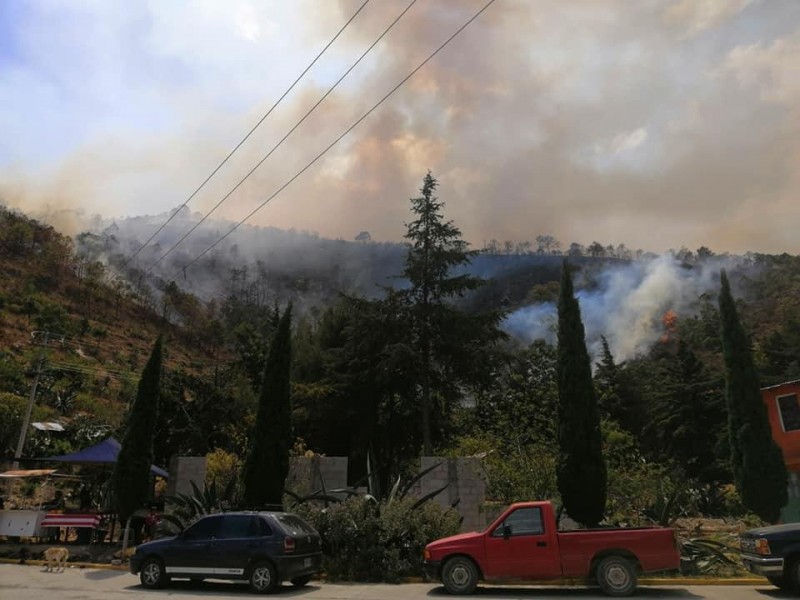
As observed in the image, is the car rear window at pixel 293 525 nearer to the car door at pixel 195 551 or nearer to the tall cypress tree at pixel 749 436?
the car door at pixel 195 551

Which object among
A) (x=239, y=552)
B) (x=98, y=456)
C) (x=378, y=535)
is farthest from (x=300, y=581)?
(x=98, y=456)

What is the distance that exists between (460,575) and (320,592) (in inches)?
106

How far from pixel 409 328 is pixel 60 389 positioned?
46.6 m

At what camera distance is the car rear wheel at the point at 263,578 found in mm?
10906

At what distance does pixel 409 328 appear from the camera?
2684cm

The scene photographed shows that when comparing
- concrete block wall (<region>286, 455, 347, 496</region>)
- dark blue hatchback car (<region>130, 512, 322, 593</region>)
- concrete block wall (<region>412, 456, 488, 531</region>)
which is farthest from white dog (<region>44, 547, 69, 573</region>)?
concrete block wall (<region>412, 456, 488, 531</region>)

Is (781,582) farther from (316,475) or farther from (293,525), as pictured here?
(316,475)

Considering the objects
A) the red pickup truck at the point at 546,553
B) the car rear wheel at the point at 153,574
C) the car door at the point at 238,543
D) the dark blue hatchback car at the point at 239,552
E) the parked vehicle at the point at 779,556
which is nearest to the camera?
the parked vehicle at the point at 779,556

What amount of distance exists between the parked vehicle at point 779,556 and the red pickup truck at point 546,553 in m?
1.29

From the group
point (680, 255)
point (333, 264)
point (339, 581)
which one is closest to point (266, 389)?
point (339, 581)

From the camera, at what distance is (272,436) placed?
16.5m

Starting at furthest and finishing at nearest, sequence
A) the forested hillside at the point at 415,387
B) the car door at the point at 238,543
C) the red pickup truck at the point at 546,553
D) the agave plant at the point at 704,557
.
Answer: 1. the forested hillside at the point at 415,387
2. the agave plant at the point at 704,557
3. the car door at the point at 238,543
4. the red pickup truck at the point at 546,553

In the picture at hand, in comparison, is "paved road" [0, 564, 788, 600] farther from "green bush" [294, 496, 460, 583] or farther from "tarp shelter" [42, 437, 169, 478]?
"tarp shelter" [42, 437, 169, 478]

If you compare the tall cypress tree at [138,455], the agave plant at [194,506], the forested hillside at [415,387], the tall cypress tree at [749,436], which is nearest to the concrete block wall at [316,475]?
the agave plant at [194,506]
